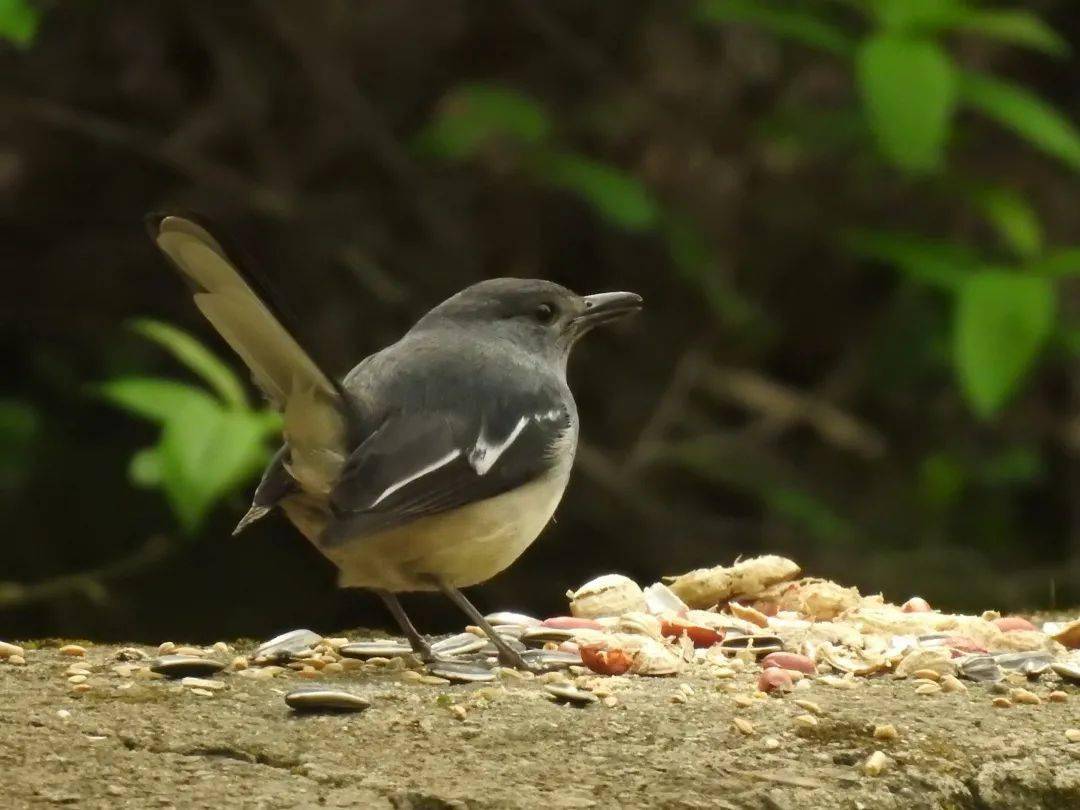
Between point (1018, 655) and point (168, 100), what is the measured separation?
4.32 m

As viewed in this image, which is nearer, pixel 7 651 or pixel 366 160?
pixel 7 651

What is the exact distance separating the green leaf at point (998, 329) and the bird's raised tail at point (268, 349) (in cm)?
263

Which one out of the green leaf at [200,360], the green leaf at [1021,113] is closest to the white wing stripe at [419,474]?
the green leaf at [200,360]

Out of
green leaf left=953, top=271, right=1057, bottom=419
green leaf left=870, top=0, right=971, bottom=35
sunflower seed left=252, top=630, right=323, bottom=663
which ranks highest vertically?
green leaf left=870, top=0, right=971, bottom=35

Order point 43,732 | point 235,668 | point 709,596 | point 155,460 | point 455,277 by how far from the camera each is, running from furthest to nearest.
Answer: point 455,277 < point 155,460 < point 709,596 < point 235,668 < point 43,732

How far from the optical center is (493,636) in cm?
373

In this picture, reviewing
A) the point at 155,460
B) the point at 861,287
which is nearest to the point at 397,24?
the point at 861,287

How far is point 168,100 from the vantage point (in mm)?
6961

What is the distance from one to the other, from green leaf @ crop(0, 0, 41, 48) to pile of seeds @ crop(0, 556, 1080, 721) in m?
1.44

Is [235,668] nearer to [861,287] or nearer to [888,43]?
[888,43]

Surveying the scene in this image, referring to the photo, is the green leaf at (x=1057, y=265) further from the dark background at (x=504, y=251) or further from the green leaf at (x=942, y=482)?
the green leaf at (x=942, y=482)

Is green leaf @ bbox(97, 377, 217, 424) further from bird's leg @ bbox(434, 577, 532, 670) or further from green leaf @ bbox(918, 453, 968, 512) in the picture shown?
green leaf @ bbox(918, 453, 968, 512)

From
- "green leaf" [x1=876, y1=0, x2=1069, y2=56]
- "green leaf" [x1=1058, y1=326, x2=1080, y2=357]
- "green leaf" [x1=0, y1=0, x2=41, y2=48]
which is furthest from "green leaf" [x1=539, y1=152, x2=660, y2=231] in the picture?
"green leaf" [x1=0, y1=0, x2=41, y2=48]

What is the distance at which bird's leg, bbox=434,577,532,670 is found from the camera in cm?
367
